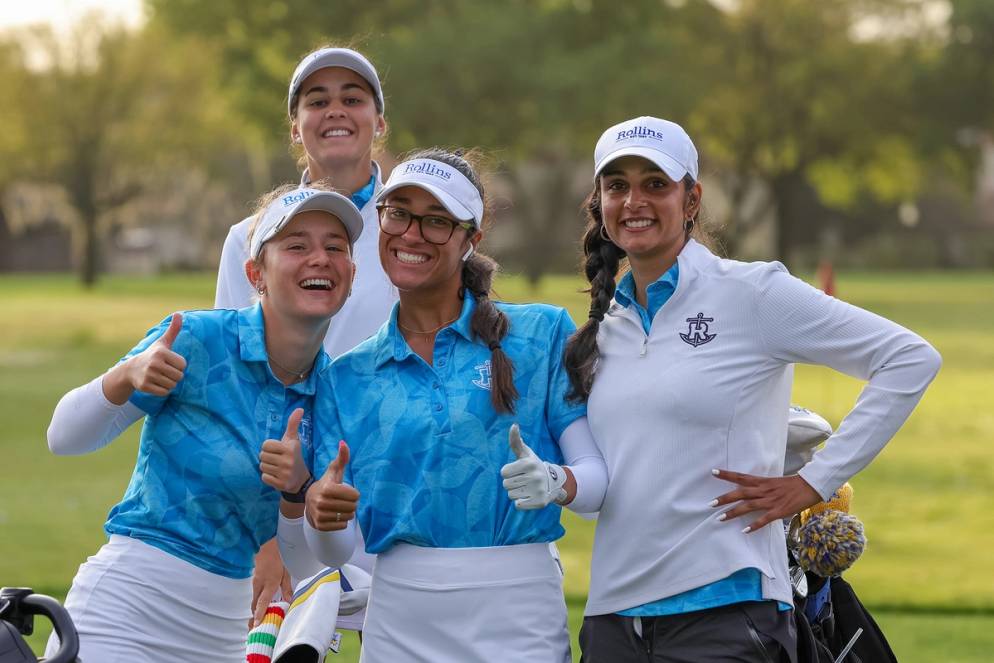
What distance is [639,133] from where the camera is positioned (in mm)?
4109

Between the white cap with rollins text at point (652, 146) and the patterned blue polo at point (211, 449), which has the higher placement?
the white cap with rollins text at point (652, 146)

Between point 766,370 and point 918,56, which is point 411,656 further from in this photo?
point 918,56

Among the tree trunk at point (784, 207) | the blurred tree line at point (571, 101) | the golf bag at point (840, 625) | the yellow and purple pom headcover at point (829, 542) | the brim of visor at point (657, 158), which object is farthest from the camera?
the tree trunk at point (784, 207)

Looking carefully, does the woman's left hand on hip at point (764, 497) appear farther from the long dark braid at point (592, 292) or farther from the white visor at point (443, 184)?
the white visor at point (443, 184)

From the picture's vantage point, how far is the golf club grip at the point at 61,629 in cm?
329

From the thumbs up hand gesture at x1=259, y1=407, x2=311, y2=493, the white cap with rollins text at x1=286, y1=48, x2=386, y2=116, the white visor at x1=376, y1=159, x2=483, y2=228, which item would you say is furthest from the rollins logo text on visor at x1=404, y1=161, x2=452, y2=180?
the white cap with rollins text at x1=286, y1=48, x2=386, y2=116

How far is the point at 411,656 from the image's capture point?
147 inches

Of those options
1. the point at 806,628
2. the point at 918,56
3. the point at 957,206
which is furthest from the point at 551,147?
the point at 806,628

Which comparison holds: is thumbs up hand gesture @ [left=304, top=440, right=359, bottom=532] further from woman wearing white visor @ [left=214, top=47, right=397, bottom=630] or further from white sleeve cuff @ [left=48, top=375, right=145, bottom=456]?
woman wearing white visor @ [left=214, top=47, right=397, bottom=630]

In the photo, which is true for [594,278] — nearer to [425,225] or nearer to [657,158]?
[657,158]

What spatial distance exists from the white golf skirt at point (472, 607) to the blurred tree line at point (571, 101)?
122ft

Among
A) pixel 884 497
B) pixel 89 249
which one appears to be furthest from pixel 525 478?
pixel 89 249

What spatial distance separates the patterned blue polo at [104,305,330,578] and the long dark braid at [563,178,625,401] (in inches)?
27.0

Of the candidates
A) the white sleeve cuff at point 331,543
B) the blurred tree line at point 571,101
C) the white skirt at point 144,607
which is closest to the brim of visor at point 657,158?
the white sleeve cuff at point 331,543
